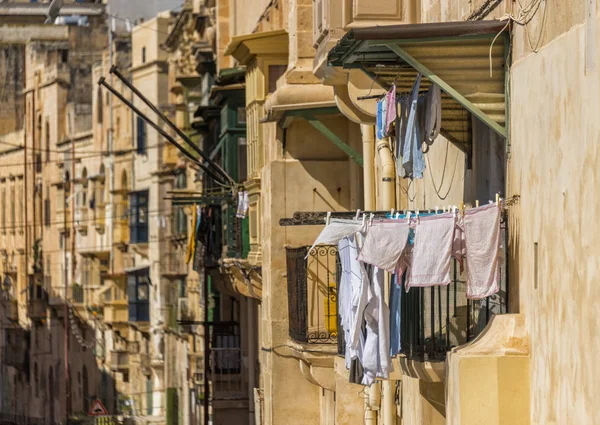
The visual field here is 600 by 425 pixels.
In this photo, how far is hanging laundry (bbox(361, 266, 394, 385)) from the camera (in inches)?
497

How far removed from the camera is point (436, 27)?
11008 millimetres

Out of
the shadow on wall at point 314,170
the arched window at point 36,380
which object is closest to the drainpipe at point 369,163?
the shadow on wall at point 314,170

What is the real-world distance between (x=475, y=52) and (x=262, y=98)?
13.4 meters

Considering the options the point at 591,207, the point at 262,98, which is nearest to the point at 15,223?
the point at 262,98

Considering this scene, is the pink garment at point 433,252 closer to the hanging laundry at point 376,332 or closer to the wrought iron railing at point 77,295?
the hanging laundry at point 376,332

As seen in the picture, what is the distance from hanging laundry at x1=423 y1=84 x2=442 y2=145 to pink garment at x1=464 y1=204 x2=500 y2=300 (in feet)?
3.72

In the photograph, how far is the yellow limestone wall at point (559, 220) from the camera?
8.87m

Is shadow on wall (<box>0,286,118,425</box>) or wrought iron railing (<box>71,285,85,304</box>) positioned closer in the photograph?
shadow on wall (<box>0,286,118,425</box>)

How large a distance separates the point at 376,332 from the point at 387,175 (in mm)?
3692

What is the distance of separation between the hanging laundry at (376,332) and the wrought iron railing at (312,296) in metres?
4.07

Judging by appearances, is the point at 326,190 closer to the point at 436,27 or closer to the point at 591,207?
the point at 436,27

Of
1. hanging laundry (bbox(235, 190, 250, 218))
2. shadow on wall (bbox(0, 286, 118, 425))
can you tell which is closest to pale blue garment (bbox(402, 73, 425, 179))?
hanging laundry (bbox(235, 190, 250, 218))

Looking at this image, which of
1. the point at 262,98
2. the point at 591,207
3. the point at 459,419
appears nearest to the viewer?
the point at 591,207

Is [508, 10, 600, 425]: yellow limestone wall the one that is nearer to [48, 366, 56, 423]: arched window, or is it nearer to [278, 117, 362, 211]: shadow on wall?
[278, 117, 362, 211]: shadow on wall
